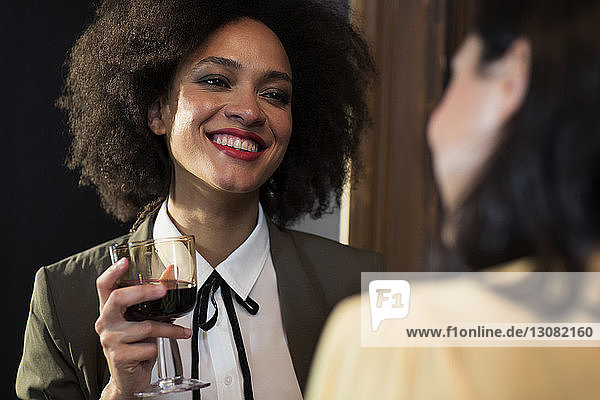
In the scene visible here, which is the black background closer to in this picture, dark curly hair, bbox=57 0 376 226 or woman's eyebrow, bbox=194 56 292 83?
dark curly hair, bbox=57 0 376 226

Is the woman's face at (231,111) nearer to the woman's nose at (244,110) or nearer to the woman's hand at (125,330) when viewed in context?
the woman's nose at (244,110)

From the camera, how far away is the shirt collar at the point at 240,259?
105 cm

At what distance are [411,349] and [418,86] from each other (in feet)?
1.67

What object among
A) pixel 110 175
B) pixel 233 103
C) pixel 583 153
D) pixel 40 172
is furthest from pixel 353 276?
pixel 583 153

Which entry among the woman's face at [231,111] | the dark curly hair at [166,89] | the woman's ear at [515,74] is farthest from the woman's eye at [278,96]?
the woman's ear at [515,74]

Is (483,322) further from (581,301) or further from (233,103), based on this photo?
(233,103)

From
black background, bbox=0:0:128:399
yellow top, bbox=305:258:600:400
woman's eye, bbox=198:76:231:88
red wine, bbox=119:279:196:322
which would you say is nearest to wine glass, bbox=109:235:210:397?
red wine, bbox=119:279:196:322

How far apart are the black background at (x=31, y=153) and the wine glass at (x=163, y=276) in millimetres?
639

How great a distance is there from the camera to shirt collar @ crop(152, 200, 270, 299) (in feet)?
3.44

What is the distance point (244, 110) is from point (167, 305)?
328 millimetres

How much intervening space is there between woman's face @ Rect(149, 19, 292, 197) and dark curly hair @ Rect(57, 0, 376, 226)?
2.2 inches

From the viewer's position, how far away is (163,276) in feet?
2.68

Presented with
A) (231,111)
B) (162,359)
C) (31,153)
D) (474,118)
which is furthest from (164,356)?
(31,153)

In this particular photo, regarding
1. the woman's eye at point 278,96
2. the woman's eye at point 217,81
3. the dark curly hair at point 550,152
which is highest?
the woman's eye at point 217,81
